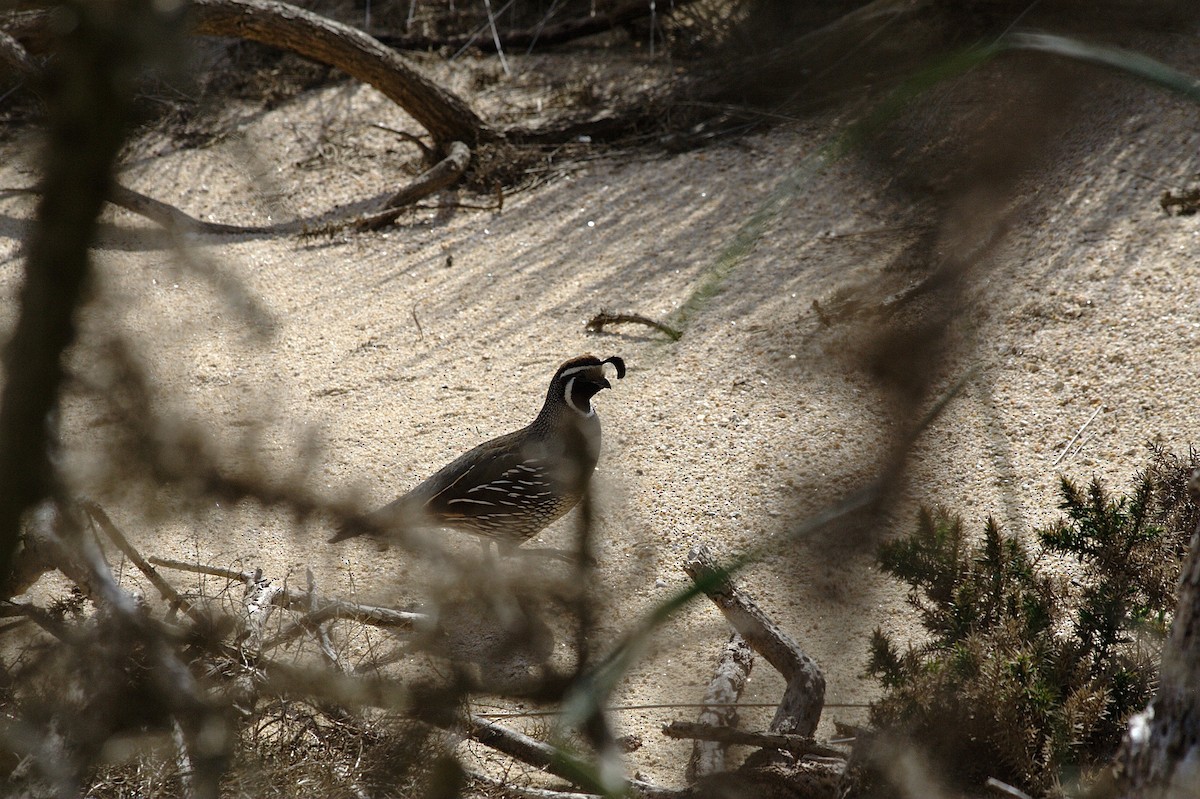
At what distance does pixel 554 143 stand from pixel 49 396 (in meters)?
7.00

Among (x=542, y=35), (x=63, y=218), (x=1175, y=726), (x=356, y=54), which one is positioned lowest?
(x=1175, y=726)

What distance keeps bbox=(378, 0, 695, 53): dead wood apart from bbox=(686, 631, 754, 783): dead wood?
607cm

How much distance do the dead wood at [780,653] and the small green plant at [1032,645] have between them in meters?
0.19

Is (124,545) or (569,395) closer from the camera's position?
(124,545)

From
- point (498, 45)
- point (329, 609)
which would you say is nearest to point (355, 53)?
point (498, 45)

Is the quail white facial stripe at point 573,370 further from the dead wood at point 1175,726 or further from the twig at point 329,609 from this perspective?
the dead wood at point 1175,726

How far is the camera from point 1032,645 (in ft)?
8.63

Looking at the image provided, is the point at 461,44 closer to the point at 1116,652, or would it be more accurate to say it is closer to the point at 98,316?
the point at 1116,652

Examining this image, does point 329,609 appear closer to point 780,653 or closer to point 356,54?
point 780,653

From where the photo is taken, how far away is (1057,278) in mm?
4660

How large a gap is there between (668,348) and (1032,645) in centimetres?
280

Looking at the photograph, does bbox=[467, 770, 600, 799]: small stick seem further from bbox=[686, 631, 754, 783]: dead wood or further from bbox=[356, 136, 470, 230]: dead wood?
bbox=[356, 136, 470, 230]: dead wood

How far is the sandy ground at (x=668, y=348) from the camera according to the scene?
11.0ft

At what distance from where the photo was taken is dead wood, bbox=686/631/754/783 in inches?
101
